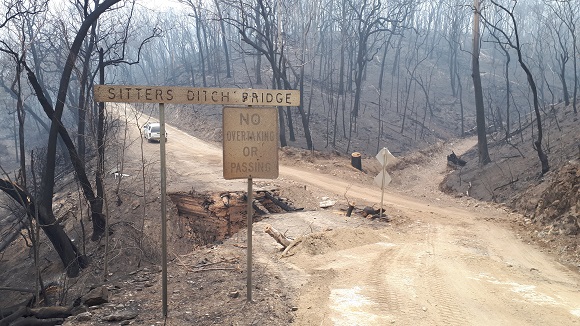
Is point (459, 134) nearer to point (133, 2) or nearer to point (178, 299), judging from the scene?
point (133, 2)

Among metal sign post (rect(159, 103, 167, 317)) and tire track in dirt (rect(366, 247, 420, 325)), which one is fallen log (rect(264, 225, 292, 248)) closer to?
tire track in dirt (rect(366, 247, 420, 325))

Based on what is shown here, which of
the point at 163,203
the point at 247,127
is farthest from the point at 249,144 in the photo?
the point at 163,203

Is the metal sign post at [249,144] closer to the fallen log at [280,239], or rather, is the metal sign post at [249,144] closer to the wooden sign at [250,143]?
the wooden sign at [250,143]

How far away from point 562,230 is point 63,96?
13293mm

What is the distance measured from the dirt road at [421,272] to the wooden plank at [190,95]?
3015 millimetres

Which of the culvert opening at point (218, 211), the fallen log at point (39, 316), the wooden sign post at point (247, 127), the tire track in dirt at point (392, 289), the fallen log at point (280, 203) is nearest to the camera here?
the wooden sign post at point (247, 127)

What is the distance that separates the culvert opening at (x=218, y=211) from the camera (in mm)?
13641

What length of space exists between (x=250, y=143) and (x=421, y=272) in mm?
4030

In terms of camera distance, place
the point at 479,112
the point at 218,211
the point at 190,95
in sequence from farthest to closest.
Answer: the point at 479,112 < the point at 218,211 < the point at 190,95

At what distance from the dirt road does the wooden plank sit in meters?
3.02

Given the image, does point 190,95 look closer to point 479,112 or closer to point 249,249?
point 249,249

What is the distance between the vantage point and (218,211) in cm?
1397

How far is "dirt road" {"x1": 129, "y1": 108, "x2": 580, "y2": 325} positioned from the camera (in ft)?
19.7

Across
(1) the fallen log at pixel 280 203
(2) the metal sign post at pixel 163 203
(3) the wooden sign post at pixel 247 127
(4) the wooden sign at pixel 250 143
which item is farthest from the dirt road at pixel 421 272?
(4) the wooden sign at pixel 250 143
